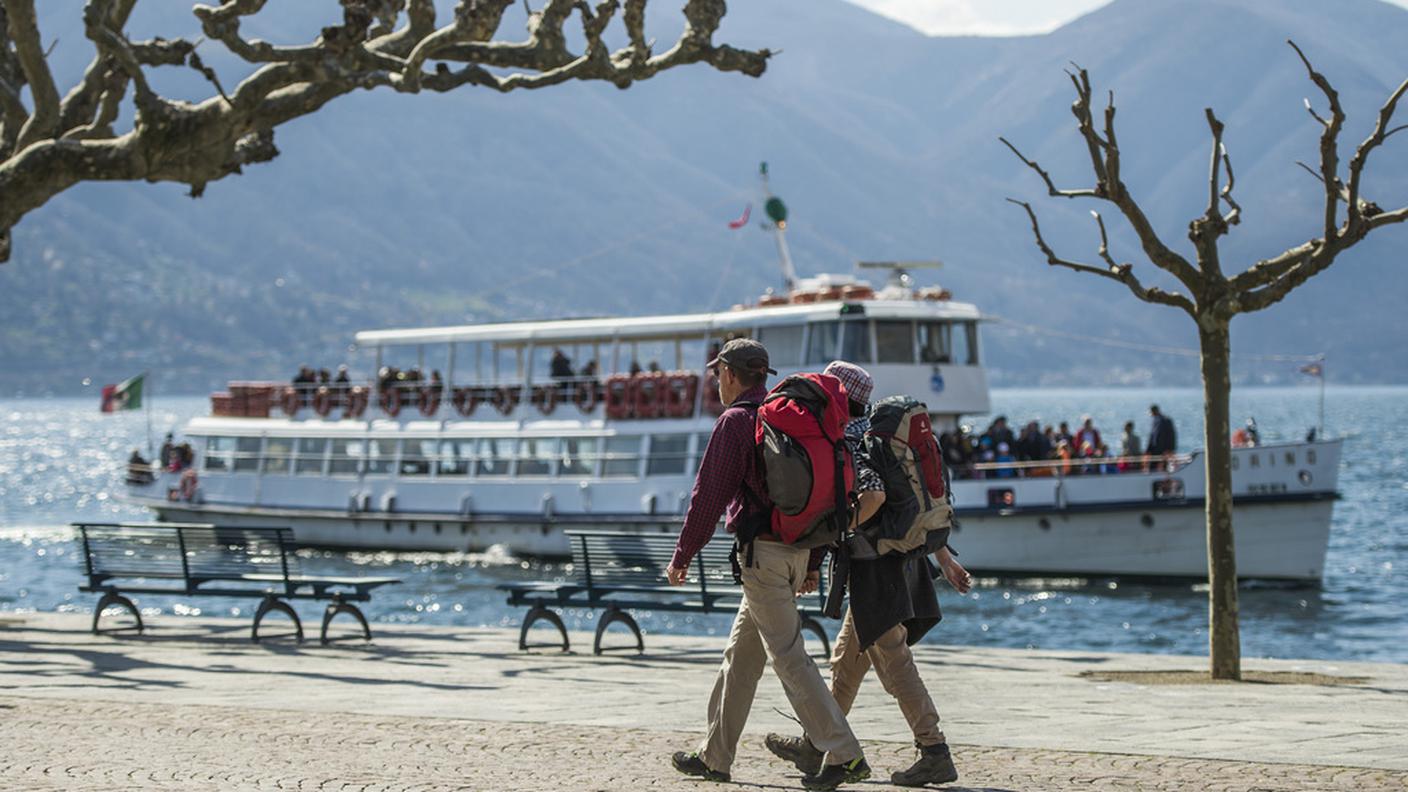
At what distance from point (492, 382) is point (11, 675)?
28.6 meters

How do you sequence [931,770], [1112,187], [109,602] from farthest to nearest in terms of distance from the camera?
1. [109,602]
2. [1112,187]
3. [931,770]

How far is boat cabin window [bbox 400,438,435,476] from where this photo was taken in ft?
141

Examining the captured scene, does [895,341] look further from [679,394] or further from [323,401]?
[323,401]

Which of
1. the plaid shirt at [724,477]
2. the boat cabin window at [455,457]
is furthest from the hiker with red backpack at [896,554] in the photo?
the boat cabin window at [455,457]

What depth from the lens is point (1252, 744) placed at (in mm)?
10719

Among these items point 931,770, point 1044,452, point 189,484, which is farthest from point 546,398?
point 931,770

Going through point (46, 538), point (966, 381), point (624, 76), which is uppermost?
point (624, 76)

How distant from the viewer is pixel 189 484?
47.5 metres

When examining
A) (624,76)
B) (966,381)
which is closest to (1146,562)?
(966,381)

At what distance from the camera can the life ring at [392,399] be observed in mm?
43500

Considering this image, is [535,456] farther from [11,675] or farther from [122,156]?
[11,675]

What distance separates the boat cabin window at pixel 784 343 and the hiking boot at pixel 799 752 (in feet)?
88.3

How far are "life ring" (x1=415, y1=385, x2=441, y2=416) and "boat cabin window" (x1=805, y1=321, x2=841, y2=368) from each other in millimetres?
10078

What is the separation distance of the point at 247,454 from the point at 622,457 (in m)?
11.6
